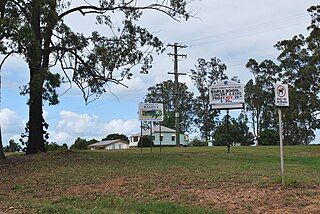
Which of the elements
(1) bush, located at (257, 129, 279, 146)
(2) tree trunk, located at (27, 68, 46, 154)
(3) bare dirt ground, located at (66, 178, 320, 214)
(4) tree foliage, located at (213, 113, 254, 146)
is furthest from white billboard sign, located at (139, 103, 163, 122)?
(4) tree foliage, located at (213, 113, 254, 146)

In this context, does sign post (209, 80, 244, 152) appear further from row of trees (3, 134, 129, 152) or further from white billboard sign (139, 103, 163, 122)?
row of trees (3, 134, 129, 152)

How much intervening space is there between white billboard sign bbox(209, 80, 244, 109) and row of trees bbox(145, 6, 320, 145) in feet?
19.9

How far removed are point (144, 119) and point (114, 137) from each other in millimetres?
53167

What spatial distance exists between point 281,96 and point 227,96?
1931 cm

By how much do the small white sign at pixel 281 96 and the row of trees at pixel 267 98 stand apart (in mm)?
23851

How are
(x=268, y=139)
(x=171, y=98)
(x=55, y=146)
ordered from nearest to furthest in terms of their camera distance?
1. (x=55, y=146)
2. (x=268, y=139)
3. (x=171, y=98)

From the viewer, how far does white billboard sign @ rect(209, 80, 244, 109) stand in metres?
29.1

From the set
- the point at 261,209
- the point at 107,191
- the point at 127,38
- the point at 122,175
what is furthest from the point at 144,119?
the point at 261,209

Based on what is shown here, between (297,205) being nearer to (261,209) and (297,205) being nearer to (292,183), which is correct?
(261,209)

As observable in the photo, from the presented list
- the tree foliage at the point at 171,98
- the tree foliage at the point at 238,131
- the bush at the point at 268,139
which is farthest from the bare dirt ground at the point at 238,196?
the tree foliage at the point at 171,98

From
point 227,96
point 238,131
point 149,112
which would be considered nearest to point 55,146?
point 149,112

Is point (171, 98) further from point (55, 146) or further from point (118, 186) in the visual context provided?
point (118, 186)

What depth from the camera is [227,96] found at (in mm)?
29438

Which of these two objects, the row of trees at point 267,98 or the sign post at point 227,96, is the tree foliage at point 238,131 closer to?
the row of trees at point 267,98
